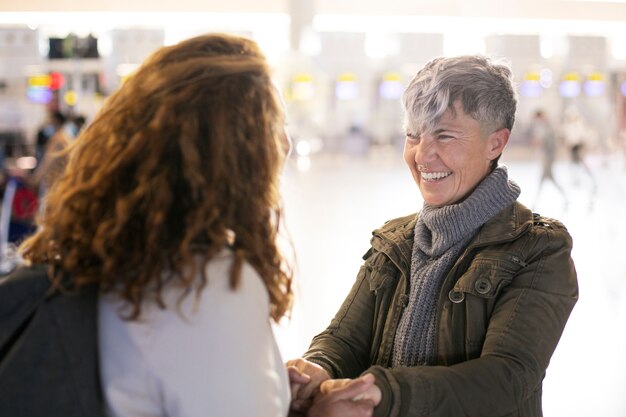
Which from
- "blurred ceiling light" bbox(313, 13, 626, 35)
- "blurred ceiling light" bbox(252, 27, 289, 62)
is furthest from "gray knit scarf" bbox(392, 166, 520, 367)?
"blurred ceiling light" bbox(252, 27, 289, 62)

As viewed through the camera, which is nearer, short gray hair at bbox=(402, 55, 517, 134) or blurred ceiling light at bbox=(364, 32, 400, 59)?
short gray hair at bbox=(402, 55, 517, 134)

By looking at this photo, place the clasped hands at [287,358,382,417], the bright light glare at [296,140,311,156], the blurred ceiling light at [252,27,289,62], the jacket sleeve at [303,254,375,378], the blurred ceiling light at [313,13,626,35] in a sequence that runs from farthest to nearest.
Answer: the bright light glare at [296,140,311,156] → the blurred ceiling light at [252,27,289,62] → the blurred ceiling light at [313,13,626,35] → the jacket sleeve at [303,254,375,378] → the clasped hands at [287,358,382,417]

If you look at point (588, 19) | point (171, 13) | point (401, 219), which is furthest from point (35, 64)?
point (401, 219)

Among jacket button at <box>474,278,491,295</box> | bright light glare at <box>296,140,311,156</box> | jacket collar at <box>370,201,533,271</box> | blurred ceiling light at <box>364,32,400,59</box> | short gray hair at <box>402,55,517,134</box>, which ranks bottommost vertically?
bright light glare at <box>296,140,311,156</box>

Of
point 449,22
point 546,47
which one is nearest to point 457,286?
point 449,22

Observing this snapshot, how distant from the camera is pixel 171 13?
13.1m

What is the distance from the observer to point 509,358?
168 cm

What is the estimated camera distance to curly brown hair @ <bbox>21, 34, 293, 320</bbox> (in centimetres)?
122

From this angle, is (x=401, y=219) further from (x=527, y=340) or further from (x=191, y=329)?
(x=191, y=329)

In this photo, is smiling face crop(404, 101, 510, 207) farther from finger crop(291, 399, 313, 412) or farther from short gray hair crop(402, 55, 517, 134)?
finger crop(291, 399, 313, 412)

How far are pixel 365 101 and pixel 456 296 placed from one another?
80.5 ft

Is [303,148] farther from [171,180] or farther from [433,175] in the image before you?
[171,180]

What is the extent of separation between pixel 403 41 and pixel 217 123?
2263 cm

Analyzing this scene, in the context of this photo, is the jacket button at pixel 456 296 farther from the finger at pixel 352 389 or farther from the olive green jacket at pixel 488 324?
the finger at pixel 352 389
